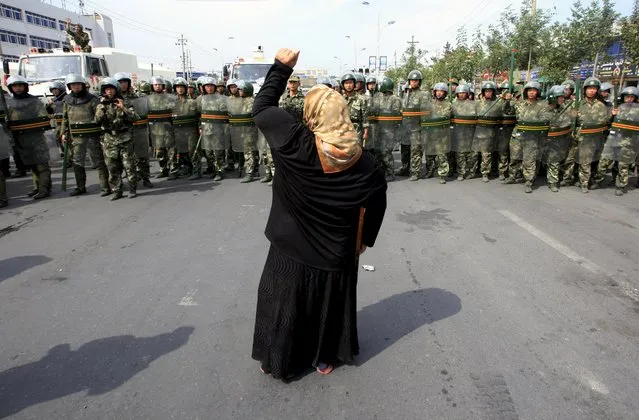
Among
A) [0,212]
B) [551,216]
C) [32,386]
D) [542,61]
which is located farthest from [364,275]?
[542,61]

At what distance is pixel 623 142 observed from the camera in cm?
769

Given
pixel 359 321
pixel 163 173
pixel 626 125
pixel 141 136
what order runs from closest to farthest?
1. pixel 359 321
2. pixel 626 125
3. pixel 141 136
4. pixel 163 173

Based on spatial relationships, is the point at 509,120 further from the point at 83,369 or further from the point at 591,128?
the point at 83,369

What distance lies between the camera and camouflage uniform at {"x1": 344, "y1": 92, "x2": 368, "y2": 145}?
313 inches

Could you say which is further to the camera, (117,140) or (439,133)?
(439,133)

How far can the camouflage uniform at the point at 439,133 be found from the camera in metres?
8.77

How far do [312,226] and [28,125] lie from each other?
24.7 feet

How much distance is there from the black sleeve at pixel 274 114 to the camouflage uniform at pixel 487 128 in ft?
23.7

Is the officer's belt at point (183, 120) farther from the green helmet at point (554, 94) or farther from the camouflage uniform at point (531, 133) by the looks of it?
the green helmet at point (554, 94)

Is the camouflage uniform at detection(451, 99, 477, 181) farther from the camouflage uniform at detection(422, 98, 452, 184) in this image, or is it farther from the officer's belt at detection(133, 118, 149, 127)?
the officer's belt at detection(133, 118, 149, 127)

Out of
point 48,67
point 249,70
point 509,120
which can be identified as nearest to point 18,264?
point 509,120

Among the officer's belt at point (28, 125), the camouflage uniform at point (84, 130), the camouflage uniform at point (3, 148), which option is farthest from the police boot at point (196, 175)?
the camouflage uniform at point (3, 148)

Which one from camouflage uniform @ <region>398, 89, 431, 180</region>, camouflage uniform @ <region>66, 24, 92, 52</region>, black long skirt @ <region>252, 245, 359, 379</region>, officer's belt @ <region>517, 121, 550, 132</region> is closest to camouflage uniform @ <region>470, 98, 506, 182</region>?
officer's belt @ <region>517, 121, 550, 132</region>

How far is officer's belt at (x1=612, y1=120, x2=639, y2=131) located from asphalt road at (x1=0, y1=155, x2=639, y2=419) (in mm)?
2047
